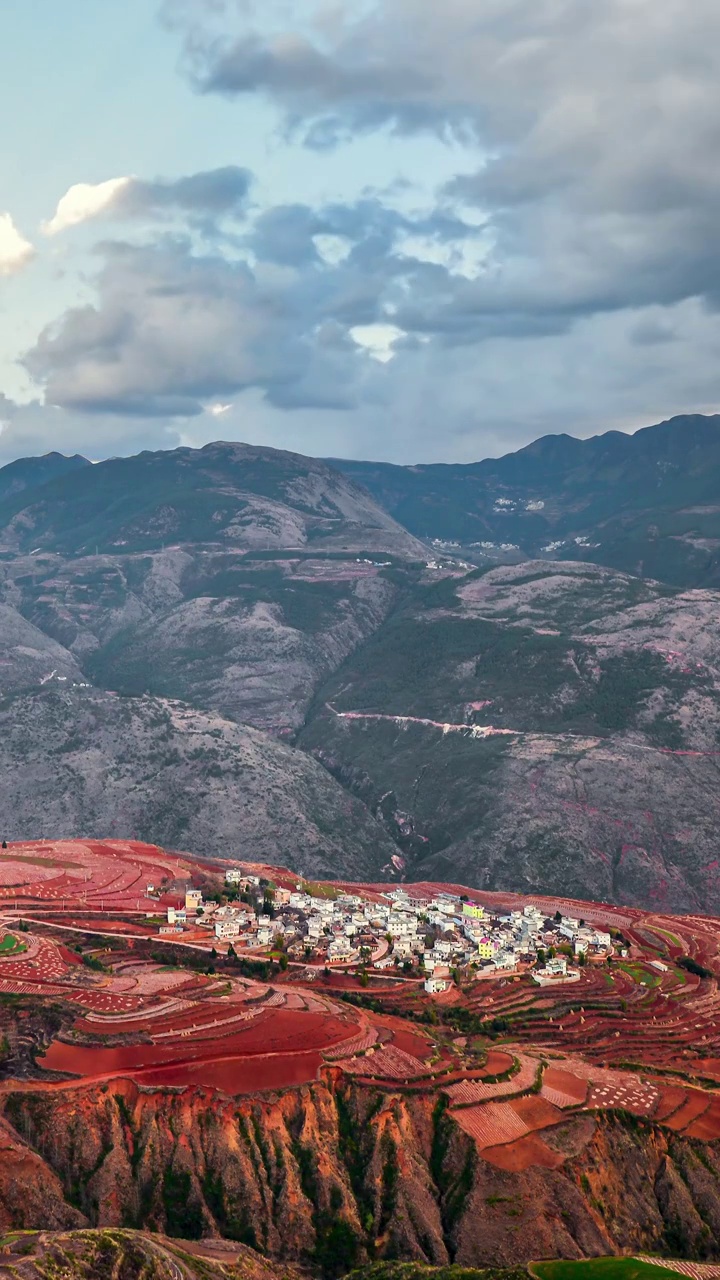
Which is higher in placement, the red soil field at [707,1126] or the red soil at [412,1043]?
the red soil at [412,1043]

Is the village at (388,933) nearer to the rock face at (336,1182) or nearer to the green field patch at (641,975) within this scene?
the green field patch at (641,975)

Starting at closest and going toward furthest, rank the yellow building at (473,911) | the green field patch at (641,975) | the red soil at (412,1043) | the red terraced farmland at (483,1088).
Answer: the red terraced farmland at (483,1088)
the red soil at (412,1043)
the green field patch at (641,975)
the yellow building at (473,911)

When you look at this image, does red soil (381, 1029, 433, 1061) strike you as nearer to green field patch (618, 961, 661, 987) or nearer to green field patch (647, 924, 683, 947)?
green field patch (618, 961, 661, 987)

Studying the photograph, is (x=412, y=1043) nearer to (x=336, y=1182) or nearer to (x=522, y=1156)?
(x=522, y=1156)

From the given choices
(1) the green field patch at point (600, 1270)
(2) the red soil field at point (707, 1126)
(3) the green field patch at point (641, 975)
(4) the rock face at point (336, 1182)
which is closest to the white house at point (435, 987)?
(3) the green field patch at point (641, 975)

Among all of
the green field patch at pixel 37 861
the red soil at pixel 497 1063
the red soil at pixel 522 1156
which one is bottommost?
the red soil at pixel 522 1156

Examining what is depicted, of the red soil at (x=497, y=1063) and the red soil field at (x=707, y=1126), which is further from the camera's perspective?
the red soil at (x=497, y=1063)

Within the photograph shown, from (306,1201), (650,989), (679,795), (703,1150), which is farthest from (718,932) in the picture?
(306,1201)

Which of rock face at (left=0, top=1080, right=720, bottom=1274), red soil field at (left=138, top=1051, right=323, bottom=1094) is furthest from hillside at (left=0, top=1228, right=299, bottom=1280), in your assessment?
red soil field at (left=138, top=1051, right=323, bottom=1094)
